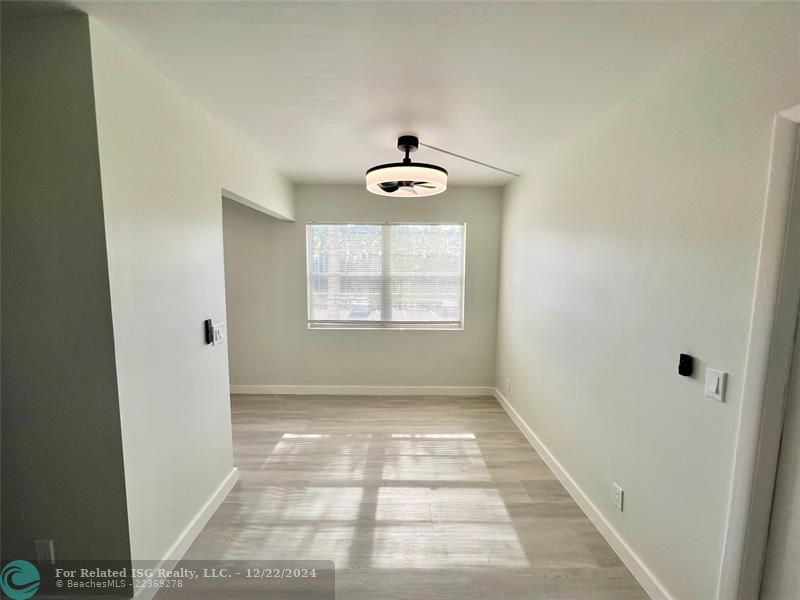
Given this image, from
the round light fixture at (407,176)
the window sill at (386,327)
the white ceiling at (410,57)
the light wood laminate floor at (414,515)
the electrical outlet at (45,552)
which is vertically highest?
the white ceiling at (410,57)

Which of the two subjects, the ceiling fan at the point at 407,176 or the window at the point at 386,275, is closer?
the ceiling fan at the point at 407,176

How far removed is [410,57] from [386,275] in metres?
2.64

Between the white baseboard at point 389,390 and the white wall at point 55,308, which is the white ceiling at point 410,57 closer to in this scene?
the white wall at point 55,308

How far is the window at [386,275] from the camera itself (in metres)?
3.89

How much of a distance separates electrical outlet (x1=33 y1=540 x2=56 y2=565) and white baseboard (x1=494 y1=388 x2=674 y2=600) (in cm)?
271

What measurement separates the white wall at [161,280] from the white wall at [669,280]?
7.69 feet

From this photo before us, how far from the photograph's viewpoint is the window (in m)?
3.89

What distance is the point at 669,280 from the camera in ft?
4.80

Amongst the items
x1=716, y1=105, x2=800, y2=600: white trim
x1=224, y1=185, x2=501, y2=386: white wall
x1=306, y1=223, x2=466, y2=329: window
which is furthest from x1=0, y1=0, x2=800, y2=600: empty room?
x1=306, y1=223, x2=466, y2=329: window

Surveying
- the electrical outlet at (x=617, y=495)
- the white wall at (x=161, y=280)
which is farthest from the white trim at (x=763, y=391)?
the white wall at (x=161, y=280)

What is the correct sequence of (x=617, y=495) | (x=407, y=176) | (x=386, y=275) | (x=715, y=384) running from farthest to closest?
(x=386, y=275), (x=407, y=176), (x=617, y=495), (x=715, y=384)

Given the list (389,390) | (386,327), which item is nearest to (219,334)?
(386,327)

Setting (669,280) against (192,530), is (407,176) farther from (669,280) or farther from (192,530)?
(192,530)

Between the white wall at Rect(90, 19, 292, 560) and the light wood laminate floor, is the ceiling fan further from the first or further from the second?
the light wood laminate floor
